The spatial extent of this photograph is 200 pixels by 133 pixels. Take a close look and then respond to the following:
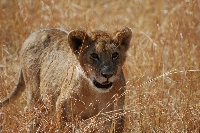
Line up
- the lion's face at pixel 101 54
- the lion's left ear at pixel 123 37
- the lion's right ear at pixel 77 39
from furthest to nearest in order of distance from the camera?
the lion's left ear at pixel 123 37, the lion's right ear at pixel 77 39, the lion's face at pixel 101 54

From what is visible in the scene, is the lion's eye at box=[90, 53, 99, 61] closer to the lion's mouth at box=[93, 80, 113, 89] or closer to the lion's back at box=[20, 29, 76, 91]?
the lion's mouth at box=[93, 80, 113, 89]

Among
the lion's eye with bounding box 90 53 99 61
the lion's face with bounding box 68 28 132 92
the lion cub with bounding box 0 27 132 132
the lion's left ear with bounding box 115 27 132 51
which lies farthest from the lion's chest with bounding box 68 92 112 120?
the lion's left ear with bounding box 115 27 132 51

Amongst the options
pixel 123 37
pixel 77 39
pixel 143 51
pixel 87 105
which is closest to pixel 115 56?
pixel 123 37

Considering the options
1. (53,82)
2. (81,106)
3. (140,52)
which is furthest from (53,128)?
(140,52)

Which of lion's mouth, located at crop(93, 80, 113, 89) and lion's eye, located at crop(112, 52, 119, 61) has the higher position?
lion's eye, located at crop(112, 52, 119, 61)

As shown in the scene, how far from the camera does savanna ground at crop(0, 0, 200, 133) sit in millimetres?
5414

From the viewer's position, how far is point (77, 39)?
208 inches

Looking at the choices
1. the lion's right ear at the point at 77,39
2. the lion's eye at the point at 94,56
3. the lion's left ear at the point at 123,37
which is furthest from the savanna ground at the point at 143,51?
the lion's left ear at the point at 123,37

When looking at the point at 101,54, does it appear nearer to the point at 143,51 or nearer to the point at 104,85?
the point at 104,85

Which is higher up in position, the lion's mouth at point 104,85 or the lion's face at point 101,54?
the lion's face at point 101,54

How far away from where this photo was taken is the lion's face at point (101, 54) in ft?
16.3

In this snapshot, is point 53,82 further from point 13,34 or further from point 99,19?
point 99,19

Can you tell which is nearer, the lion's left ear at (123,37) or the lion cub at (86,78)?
the lion cub at (86,78)

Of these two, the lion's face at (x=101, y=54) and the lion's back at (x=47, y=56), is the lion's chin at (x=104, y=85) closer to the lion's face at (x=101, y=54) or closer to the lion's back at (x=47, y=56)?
the lion's face at (x=101, y=54)
